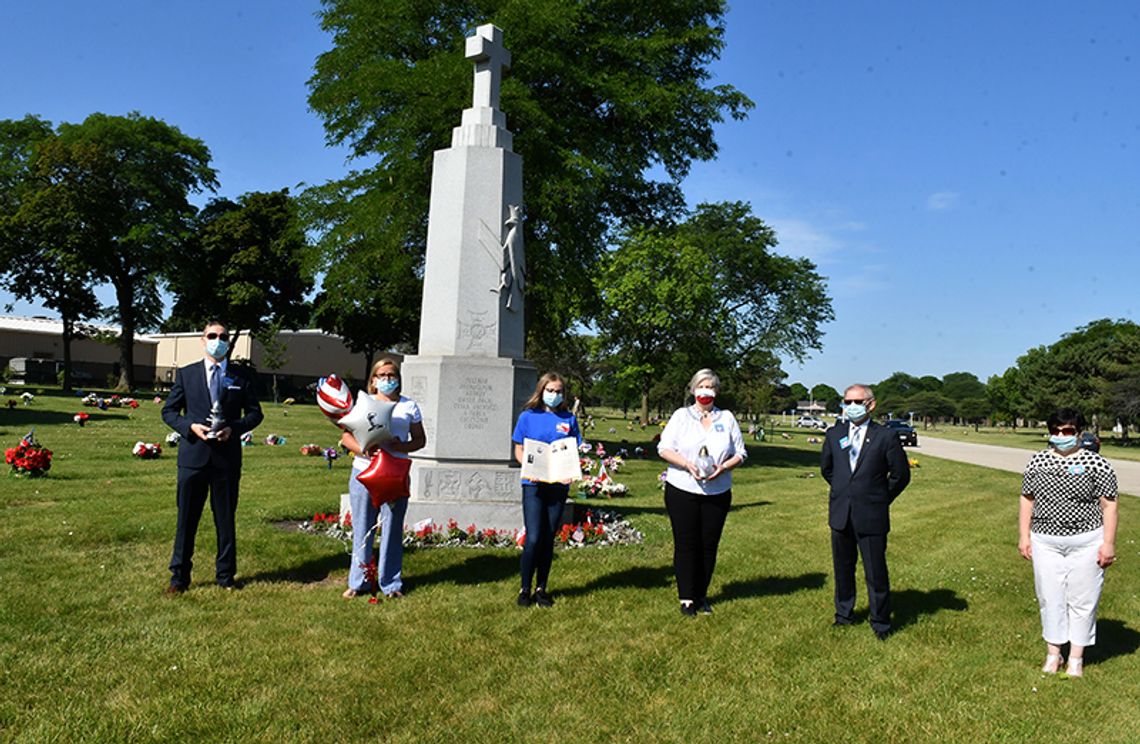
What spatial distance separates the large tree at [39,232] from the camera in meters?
39.7

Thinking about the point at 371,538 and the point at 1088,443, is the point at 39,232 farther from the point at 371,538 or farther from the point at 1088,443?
the point at 1088,443

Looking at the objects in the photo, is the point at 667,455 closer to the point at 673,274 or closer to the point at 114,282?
the point at 673,274

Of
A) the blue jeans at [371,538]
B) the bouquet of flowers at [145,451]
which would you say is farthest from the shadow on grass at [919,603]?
the bouquet of flowers at [145,451]

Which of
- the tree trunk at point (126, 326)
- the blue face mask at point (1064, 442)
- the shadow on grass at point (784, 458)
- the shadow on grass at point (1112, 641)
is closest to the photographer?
the blue face mask at point (1064, 442)

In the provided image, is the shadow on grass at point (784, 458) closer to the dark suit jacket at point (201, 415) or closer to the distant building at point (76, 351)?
the dark suit jacket at point (201, 415)

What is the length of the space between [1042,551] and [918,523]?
7533 millimetres

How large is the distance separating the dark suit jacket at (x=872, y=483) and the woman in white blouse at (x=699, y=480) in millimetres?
792

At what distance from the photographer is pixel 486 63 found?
10078mm

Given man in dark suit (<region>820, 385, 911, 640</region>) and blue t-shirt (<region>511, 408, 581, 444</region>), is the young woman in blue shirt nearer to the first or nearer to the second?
blue t-shirt (<region>511, 408, 581, 444</region>)

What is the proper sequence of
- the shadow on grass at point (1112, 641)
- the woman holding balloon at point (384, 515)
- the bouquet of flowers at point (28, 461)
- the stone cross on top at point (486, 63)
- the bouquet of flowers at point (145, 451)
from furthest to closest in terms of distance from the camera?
the bouquet of flowers at point (145, 451)
the bouquet of flowers at point (28, 461)
the stone cross on top at point (486, 63)
the woman holding balloon at point (384, 515)
the shadow on grass at point (1112, 641)

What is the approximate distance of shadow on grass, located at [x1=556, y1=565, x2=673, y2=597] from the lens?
6.84 meters

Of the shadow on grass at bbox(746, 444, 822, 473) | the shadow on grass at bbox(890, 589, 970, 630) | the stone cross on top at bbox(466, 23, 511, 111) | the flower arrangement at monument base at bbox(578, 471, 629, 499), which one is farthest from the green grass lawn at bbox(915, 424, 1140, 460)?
the stone cross on top at bbox(466, 23, 511, 111)

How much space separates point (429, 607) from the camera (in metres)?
6.03

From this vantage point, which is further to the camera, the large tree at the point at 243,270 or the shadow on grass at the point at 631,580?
the large tree at the point at 243,270
